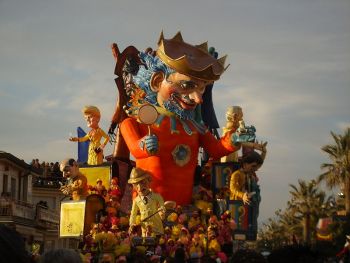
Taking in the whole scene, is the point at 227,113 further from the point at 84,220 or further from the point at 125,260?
the point at 125,260

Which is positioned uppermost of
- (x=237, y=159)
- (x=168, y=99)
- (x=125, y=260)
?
(x=168, y=99)

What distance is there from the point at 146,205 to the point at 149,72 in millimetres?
2719

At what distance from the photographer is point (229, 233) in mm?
13070

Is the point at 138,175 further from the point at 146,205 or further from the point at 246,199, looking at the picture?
the point at 246,199

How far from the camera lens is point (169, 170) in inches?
527

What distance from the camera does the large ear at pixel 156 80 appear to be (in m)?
13.6

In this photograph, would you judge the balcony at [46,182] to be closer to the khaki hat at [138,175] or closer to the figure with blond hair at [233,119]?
the figure with blond hair at [233,119]

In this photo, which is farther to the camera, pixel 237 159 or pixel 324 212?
pixel 324 212

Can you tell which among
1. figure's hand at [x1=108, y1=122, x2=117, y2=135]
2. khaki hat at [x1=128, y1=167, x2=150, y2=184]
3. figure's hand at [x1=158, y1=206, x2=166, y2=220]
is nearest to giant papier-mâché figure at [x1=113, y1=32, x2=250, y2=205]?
khaki hat at [x1=128, y1=167, x2=150, y2=184]

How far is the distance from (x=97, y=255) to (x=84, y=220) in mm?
1664

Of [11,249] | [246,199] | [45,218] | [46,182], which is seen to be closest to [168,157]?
[246,199]

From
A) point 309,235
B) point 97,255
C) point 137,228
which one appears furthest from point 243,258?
point 309,235

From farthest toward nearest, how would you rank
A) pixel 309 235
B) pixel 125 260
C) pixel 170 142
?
pixel 309 235 < pixel 170 142 < pixel 125 260

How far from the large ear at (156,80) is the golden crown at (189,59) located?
30 centimetres
